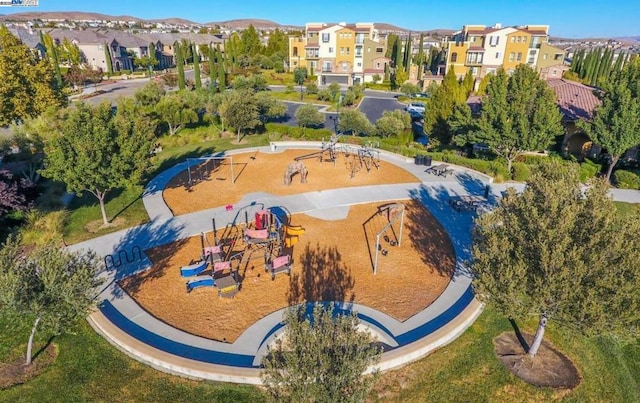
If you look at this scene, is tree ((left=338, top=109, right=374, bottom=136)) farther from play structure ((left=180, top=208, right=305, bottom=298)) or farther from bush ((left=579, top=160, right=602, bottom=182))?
play structure ((left=180, top=208, right=305, bottom=298))

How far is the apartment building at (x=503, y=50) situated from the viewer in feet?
240

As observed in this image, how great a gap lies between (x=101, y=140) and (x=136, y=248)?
20.0ft

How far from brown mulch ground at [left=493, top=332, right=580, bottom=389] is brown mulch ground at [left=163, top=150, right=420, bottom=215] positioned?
690 inches

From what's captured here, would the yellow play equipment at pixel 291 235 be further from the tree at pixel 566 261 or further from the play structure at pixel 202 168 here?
the play structure at pixel 202 168

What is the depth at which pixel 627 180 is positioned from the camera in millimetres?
31328

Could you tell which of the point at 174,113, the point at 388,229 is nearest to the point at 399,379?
the point at 388,229

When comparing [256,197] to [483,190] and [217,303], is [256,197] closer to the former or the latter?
[217,303]

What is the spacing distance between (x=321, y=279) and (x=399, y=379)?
6354 millimetres

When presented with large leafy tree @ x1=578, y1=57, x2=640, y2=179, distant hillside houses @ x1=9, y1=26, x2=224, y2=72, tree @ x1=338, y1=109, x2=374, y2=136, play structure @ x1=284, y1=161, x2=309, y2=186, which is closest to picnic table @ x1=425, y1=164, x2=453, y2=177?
tree @ x1=338, y1=109, x2=374, y2=136

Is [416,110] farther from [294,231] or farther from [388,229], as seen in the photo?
[294,231]

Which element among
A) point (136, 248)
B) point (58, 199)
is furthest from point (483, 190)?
point (58, 199)

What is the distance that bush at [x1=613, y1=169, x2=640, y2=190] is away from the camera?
31.2 meters

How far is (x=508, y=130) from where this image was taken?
98.6ft

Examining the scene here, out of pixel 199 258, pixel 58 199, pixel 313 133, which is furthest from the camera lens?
pixel 313 133
